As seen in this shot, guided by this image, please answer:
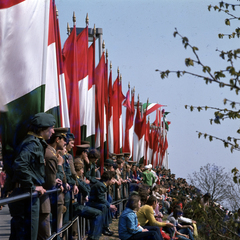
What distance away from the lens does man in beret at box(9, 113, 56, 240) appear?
3852mm

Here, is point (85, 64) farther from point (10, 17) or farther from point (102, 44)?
point (10, 17)

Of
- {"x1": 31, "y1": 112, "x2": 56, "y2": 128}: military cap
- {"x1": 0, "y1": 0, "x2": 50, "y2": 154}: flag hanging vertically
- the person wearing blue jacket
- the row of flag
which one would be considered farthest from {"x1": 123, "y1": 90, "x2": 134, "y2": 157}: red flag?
{"x1": 31, "y1": 112, "x2": 56, "y2": 128}: military cap

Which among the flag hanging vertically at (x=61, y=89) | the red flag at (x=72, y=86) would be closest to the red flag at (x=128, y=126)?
the red flag at (x=72, y=86)

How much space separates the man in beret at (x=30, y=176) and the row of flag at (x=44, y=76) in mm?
1146

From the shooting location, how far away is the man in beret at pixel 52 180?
16.0 feet

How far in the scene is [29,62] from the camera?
268 inches

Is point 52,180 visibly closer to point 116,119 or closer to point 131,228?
point 131,228

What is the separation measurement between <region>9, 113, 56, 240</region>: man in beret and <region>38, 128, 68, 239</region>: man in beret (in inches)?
11.3

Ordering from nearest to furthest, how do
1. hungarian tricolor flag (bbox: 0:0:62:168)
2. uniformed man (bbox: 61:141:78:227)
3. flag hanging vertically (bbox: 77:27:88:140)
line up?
hungarian tricolor flag (bbox: 0:0:62:168), uniformed man (bbox: 61:141:78:227), flag hanging vertically (bbox: 77:27:88:140)

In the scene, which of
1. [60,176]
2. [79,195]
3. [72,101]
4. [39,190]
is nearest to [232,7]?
[39,190]

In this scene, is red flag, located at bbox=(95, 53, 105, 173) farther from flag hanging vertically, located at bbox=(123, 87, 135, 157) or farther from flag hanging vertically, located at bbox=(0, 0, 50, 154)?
flag hanging vertically, located at bbox=(123, 87, 135, 157)

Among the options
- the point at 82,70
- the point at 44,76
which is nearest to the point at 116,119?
the point at 82,70

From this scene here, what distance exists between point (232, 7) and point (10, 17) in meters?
3.81

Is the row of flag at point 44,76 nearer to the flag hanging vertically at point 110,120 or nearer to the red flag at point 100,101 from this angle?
the red flag at point 100,101
